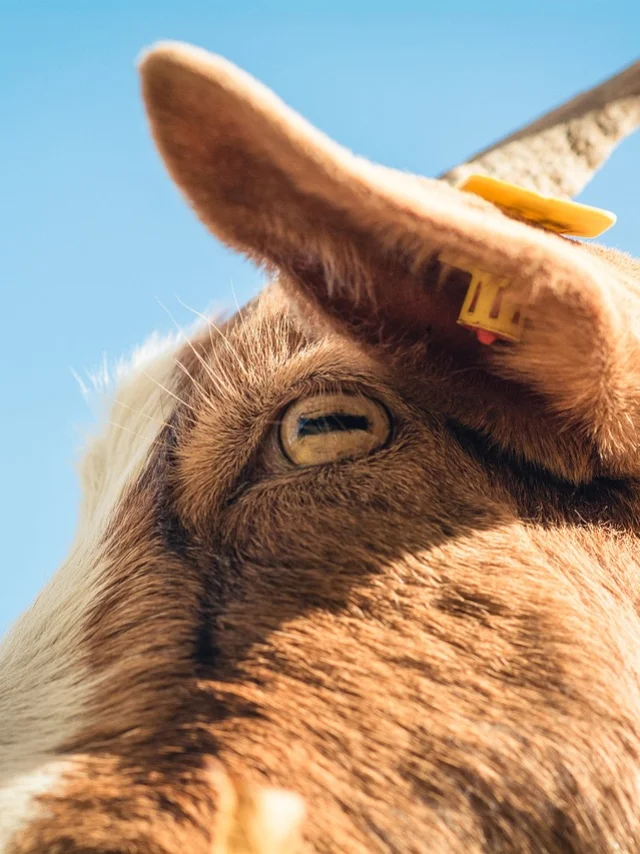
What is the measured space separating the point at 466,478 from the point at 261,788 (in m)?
0.69

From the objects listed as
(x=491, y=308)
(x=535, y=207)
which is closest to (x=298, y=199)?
(x=491, y=308)

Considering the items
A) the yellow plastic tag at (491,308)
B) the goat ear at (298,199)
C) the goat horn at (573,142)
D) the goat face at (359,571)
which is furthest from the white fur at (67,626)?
the goat horn at (573,142)

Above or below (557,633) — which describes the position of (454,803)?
below

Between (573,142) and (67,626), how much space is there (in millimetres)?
2541

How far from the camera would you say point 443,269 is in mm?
1670

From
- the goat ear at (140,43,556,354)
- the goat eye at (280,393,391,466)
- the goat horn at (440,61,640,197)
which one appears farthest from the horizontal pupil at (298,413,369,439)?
the goat horn at (440,61,640,197)

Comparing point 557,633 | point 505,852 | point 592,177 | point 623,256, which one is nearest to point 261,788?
point 505,852

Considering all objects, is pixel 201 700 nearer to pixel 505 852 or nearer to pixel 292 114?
pixel 505 852

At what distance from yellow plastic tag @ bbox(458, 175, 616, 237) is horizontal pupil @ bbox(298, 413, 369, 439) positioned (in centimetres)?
58

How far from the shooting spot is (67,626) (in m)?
2.02

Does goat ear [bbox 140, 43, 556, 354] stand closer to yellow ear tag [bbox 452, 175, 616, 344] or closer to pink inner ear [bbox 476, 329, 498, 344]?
pink inner ear [bbox 476, 329, 498, 344]

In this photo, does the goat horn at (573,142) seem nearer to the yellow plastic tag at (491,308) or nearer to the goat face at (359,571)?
the goat face at (359,571)

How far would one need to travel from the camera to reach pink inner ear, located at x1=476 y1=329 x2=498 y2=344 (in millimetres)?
1739

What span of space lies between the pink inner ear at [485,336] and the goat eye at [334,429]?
0.91 feet
